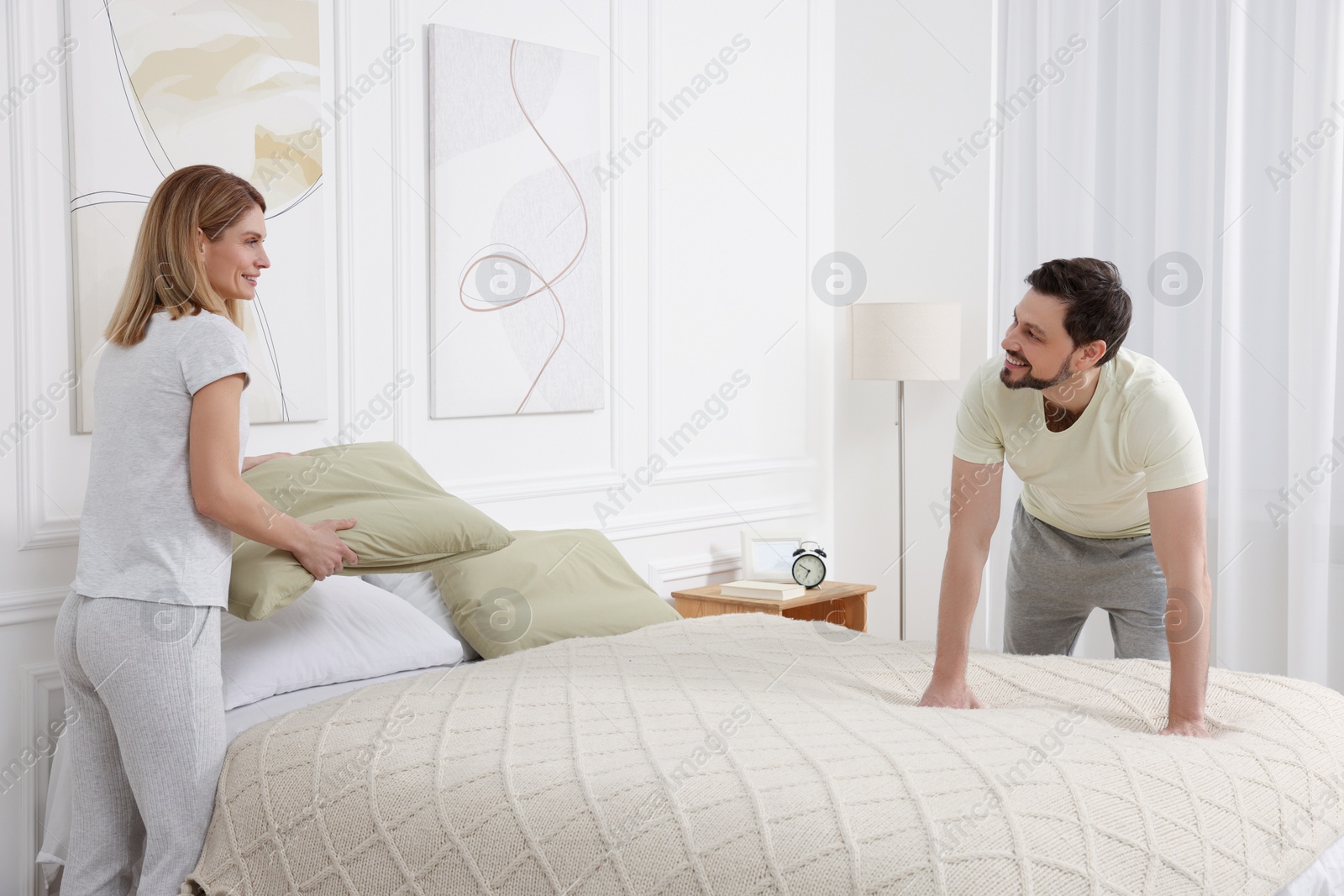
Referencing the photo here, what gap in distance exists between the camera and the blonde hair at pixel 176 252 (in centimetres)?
181

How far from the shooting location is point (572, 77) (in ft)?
10.9

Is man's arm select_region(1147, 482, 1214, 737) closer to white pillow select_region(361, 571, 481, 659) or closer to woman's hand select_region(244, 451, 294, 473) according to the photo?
white pillow select_region(361, 571, 481, 659)

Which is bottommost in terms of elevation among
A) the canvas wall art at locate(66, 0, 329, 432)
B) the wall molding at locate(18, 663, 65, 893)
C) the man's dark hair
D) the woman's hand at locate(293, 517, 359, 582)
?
the wall molding at locate(18, 663, 65, 893)

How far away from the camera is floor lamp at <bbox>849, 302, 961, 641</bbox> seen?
381 cm

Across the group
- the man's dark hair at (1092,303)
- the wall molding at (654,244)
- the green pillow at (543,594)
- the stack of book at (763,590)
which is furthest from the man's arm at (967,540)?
the wall molding at (654,244)

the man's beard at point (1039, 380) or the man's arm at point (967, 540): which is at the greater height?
the man's beard at point (1039, 380)

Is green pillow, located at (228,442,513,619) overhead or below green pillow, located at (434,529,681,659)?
overhead

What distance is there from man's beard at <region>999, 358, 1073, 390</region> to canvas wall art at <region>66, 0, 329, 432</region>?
1.64 metres

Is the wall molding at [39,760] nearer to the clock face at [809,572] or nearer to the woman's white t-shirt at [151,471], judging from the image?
the woman's white t-shirt at [151,471]

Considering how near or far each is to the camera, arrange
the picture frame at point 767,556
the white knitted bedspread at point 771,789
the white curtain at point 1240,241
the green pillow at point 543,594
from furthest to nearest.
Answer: the picture frame at point 767,556 → the white curtain at point 1240,241 → the green pillow at point 543,594 → the white knitted bedspread at point 771,789

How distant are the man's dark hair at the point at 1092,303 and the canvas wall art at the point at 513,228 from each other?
157 centimetres

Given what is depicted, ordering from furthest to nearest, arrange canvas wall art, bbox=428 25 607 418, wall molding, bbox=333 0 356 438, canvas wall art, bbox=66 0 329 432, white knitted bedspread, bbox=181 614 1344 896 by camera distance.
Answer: canvas wall art, bbox=428 25 607 418 < wall molding, bbox=333 0 356 438 < canvas wall art, bbox=66 0 329 432 < white knitted bedspread, bbox=181 614 1344 896

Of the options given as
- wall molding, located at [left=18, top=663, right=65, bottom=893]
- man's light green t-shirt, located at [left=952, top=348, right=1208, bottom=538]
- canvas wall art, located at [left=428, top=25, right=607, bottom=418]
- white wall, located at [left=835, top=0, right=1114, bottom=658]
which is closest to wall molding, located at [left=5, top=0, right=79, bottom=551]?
wall molding, located at [left=18, top=663, right=65, bottom=893]

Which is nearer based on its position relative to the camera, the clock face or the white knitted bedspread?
the white knitted bedspread
